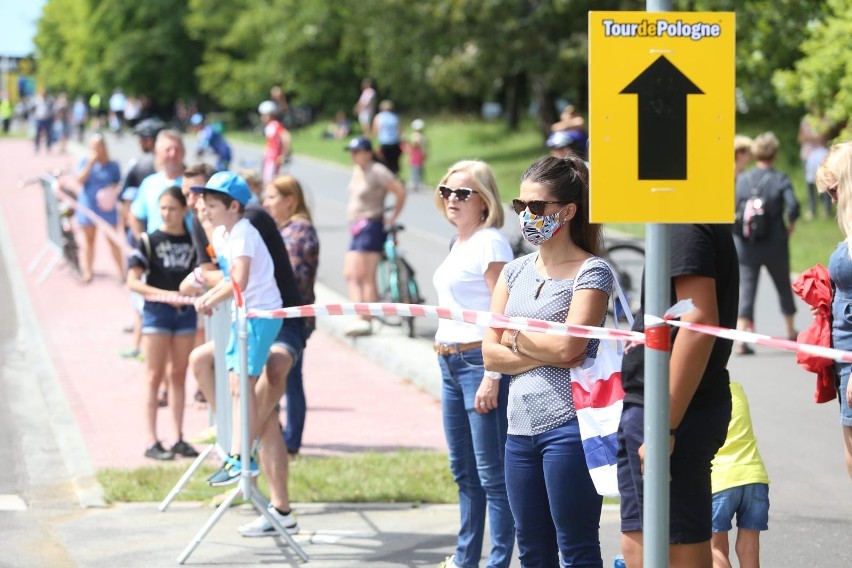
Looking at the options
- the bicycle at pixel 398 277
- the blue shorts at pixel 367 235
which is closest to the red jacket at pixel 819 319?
the bicycle at pixel 398 277

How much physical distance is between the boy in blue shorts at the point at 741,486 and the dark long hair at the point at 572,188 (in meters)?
0.86

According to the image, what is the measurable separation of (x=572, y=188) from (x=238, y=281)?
91.1 inches

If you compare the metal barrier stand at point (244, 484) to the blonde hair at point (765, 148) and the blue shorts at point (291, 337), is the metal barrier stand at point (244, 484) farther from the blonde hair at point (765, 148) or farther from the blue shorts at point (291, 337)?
the blonde hair at point (765, 148)

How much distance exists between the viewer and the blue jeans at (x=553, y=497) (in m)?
4.64

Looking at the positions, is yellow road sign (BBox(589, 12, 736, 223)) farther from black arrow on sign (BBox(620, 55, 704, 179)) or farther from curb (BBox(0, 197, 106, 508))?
curb (BBox(0, 197, 106, 508))

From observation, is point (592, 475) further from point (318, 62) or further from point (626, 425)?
point (318, 62)

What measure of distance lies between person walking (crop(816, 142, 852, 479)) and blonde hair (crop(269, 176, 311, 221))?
395cm

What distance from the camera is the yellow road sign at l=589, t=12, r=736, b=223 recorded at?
3.68m

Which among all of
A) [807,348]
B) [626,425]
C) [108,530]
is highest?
[807,348]

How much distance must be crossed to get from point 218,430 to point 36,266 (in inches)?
511

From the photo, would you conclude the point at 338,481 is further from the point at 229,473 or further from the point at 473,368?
the point at 473,368

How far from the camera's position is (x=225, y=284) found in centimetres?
688

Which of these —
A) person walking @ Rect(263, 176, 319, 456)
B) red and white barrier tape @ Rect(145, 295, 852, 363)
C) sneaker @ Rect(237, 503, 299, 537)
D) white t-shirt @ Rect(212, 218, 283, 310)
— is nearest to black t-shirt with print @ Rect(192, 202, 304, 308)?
white t-shirt @ Rect(212, 218, 283, 310)

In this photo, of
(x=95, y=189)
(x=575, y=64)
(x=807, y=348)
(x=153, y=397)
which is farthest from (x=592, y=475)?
(x=575, y=64)
